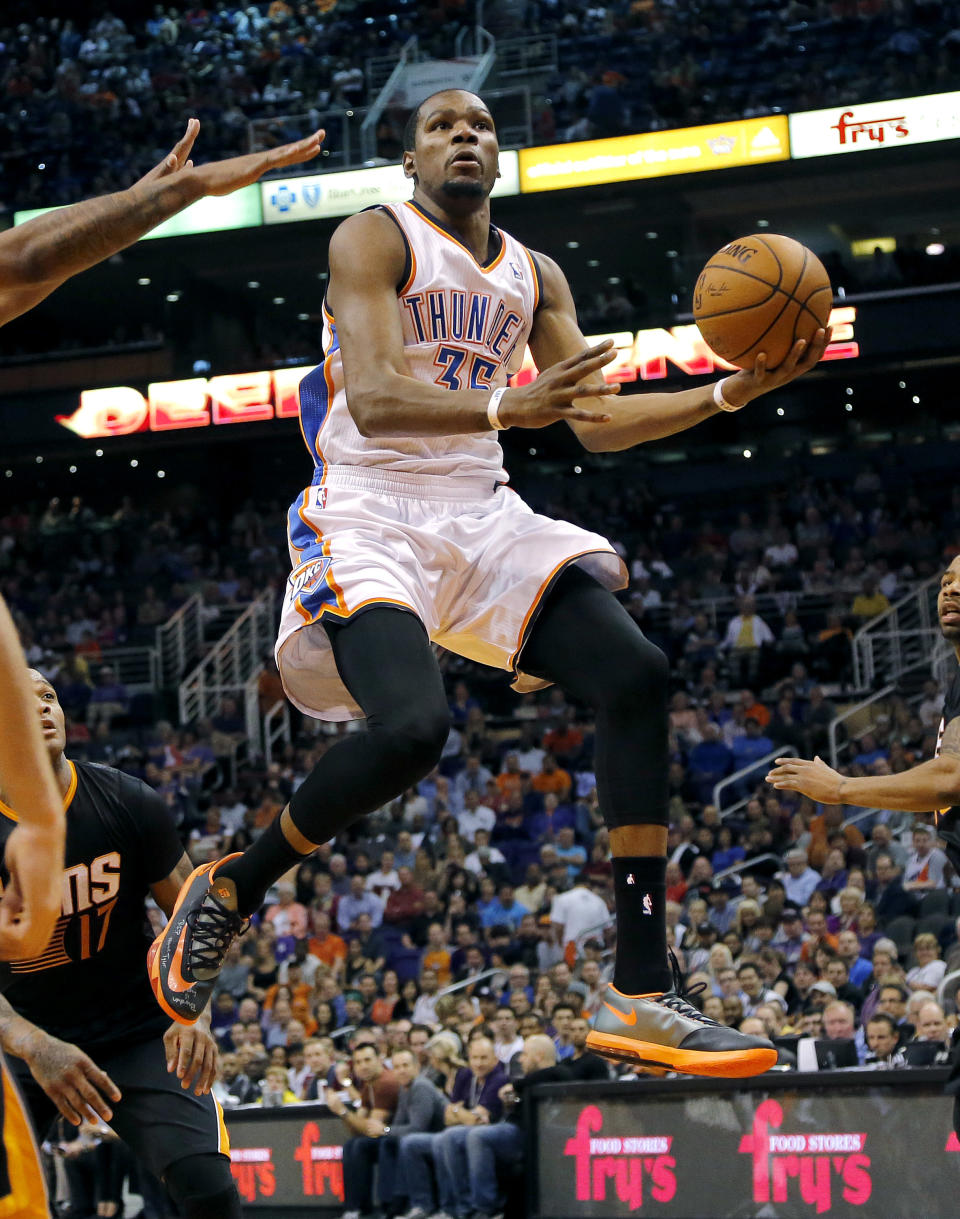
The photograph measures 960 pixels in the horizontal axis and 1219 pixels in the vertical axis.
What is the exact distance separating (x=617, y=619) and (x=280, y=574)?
20.9 meters

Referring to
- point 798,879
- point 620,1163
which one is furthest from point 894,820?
point 620,1163

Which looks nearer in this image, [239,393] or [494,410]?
[494,410]

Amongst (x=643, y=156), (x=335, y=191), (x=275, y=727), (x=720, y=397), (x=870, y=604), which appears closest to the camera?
(x=720, y=397)

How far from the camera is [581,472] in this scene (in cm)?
2764

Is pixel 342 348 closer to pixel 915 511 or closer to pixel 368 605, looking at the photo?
pixel 368 605

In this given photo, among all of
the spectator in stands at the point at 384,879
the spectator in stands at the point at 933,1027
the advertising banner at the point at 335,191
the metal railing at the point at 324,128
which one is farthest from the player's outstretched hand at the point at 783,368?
the metal railing at the point at 324,128

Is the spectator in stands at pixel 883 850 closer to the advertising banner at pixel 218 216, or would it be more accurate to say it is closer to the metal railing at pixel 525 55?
the advertising banner at pixel 218 216

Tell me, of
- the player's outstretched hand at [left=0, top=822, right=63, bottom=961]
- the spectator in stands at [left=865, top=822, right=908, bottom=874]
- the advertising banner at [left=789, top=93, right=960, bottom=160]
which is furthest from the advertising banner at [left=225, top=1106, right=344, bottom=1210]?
the advertising banner at [left=789, top=93, right=960, bottom=160]

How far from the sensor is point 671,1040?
13.8ft

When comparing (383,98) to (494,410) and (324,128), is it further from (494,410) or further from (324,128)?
(494,410)

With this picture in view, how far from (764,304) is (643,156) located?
1799cm

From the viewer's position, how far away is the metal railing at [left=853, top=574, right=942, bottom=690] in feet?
63.3

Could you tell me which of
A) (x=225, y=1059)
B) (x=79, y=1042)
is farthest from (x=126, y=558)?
(x=79, y=1042)

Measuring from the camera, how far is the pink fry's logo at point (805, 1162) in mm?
8625
